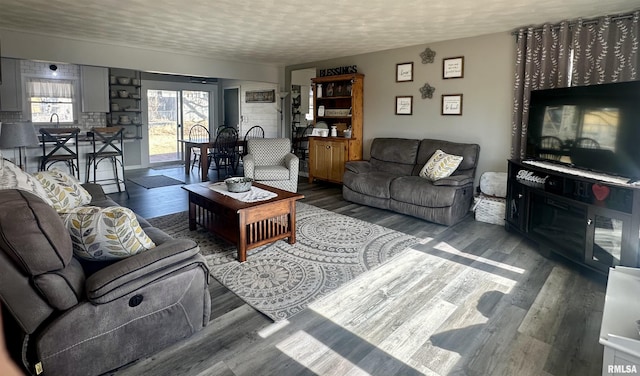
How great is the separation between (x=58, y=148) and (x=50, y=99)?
3110 millimetres

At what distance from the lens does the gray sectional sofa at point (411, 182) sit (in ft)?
13.6

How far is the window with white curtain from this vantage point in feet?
23.4

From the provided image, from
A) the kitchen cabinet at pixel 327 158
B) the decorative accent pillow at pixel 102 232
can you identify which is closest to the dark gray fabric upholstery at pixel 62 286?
the decorative accent pillow at pixel 102 232

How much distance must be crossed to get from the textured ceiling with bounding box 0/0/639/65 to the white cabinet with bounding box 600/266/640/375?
8.41 feet

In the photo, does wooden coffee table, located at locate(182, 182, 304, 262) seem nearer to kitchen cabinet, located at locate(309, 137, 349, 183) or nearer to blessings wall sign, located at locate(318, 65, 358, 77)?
kitchen cabinet, located at locate(309, 137, 349, 183)

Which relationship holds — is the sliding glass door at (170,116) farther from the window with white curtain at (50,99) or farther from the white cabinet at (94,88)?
the window with white curtain at (50,99)

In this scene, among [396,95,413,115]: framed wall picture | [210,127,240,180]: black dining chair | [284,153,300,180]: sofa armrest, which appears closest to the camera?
[284,153,300,180]: sofa armrest

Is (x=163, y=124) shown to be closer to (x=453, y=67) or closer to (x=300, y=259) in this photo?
(x=453, y=67)

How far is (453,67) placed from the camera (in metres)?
Answer: 4.93

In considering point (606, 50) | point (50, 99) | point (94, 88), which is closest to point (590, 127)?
point (606, 50)

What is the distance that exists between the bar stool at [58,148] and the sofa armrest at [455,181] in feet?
15.4

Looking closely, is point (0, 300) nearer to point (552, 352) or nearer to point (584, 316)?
point (552, 352)

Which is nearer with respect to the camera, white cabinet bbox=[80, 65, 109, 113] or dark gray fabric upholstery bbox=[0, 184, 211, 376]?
dark gray fabric upholstery bbox=[0, 184, 211, 376]

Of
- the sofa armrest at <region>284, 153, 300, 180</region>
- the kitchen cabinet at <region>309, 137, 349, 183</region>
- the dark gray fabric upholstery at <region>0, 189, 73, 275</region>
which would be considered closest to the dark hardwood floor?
the dark gray fabric upholstery at <region>0, 189, 73, 275</region>
